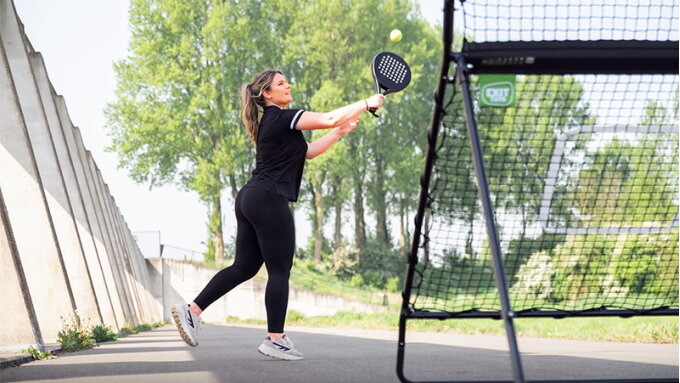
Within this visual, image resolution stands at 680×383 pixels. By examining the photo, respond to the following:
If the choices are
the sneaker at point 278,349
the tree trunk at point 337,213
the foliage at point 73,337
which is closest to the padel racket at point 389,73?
the sneaker at point 278,349

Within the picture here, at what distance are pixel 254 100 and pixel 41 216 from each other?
4.86 m

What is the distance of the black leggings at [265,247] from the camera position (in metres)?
5.66

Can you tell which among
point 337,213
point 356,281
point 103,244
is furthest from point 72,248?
point 337,213

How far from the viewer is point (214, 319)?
132 ft

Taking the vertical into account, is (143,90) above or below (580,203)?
above

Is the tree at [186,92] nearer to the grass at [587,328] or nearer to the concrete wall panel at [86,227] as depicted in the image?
the grass at [587,328]

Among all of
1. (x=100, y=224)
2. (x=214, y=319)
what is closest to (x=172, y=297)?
(x=214, y=319)

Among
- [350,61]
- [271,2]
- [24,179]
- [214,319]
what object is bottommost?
[214,319]

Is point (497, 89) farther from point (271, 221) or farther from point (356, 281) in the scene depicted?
point (356, 281)

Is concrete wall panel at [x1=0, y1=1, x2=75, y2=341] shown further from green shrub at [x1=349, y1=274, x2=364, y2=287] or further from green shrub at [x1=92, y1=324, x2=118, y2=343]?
green shrub at [x1=349, y1=274, x2=364, y2=287]

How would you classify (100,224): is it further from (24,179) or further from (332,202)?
(332,202)

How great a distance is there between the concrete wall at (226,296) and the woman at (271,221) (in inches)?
1260

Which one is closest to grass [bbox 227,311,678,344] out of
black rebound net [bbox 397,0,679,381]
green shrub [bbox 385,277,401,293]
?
black rebound net [bbox 397,0,679,381]

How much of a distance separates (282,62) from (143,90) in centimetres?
782
